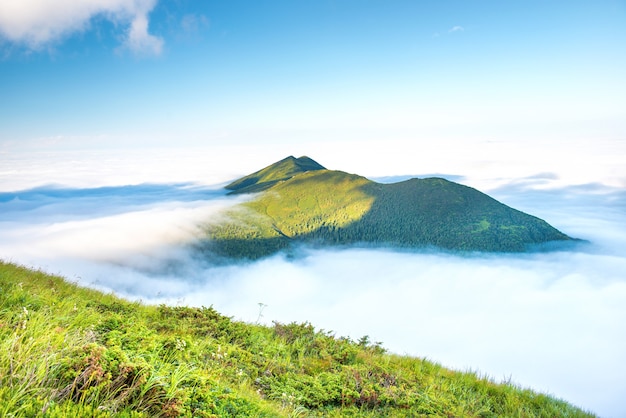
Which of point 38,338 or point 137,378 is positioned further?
point 38,338

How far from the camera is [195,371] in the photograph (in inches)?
186

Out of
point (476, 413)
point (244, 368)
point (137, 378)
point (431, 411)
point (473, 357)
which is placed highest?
point (137, 378)

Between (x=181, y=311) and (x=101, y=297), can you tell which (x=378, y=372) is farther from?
(x=101, y=297)

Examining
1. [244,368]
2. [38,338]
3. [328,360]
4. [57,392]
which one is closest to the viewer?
[57,392]

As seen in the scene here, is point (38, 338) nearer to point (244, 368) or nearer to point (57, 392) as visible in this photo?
point (57, 392)

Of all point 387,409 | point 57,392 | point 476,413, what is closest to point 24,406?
point 57,392

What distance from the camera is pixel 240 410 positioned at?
164 inches

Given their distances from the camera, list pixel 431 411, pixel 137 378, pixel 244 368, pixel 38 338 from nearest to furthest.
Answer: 1. pixel 137 378
2. pixel 38 338
3. pixel 431 411
4. pixel 244 368

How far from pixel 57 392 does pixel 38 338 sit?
954mm

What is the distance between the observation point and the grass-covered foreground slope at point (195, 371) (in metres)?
3.38

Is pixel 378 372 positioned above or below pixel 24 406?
below

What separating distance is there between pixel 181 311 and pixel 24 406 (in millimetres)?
7362

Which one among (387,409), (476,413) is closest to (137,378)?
(387,409)

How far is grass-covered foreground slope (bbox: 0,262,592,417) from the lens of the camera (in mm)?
3383
